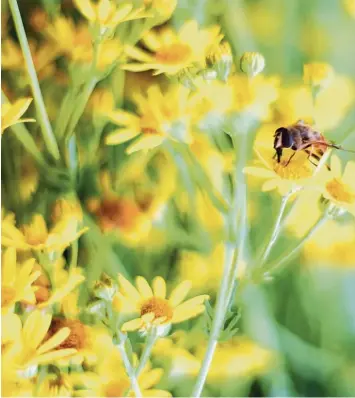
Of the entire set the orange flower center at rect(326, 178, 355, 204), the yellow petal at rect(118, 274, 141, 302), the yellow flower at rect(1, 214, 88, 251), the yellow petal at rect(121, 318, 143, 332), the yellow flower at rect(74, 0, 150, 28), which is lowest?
the yellow petal at rect(121, 318, 143, 332)

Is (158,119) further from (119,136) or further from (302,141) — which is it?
(302,141)

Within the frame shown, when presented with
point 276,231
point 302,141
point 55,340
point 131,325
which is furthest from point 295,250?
point 55,340

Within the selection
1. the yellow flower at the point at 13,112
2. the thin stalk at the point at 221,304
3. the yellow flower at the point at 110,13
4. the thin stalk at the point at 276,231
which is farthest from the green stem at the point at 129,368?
the yellow flower at the point at 110,13

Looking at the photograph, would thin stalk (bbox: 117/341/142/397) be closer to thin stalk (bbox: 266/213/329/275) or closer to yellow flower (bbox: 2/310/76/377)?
yellow flower (bbox: 2/310/76/377)

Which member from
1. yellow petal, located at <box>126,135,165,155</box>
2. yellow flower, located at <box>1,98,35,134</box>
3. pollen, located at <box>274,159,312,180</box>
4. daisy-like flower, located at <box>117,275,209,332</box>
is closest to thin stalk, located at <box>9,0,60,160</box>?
yellow flower, located at <box>1,98,35,134</box>

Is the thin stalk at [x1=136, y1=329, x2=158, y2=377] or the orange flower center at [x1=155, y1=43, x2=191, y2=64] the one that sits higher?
the orange flower center at [x1=155, y1=43, x2=191, y2=64]

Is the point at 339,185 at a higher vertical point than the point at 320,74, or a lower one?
lower
